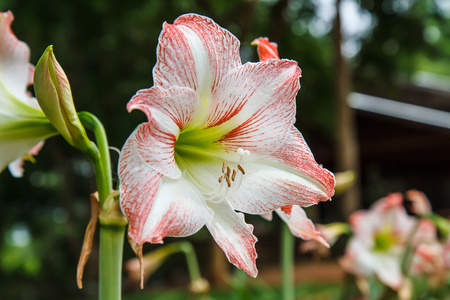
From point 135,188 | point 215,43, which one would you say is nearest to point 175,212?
point 135,188

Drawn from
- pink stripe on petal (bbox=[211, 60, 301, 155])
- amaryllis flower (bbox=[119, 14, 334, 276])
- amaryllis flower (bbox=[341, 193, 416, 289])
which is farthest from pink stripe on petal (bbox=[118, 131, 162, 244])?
amaryllis flower (bbox=[341, 193, 416, 289])

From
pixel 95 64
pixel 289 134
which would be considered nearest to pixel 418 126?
pixel 95 64

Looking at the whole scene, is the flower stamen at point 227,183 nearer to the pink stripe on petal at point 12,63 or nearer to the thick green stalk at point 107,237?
the thick green stalk at point 107,237

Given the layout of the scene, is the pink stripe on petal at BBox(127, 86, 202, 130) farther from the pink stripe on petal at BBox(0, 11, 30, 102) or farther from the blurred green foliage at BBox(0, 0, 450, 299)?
the blurred green foliage at BBox(0, 0, 450, 299)

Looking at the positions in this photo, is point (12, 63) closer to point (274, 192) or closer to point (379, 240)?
point (274, 192)

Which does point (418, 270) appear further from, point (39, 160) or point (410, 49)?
point (39, 160)

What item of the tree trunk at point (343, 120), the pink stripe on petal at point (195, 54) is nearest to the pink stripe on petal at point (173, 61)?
the pink stripe on petal at point (195, 54)
